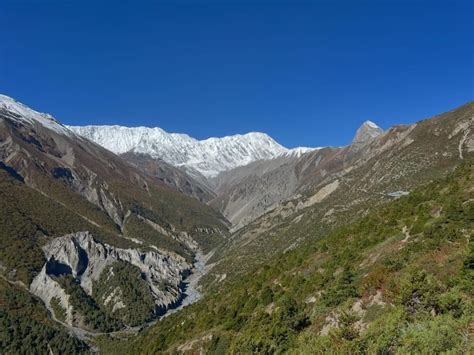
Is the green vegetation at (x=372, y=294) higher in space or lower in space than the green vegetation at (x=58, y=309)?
lower

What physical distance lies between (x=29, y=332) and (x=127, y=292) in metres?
A: 41.7

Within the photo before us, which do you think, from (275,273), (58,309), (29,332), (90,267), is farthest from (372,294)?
(90,267)

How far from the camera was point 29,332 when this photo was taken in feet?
356

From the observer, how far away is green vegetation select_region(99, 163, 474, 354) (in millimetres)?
24609

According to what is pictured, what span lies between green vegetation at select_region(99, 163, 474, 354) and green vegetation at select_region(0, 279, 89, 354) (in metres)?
45.3

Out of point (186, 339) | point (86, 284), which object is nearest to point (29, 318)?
point (86, 284)

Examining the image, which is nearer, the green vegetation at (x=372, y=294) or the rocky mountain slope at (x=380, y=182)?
the green vegetation at (x=372, y=294)

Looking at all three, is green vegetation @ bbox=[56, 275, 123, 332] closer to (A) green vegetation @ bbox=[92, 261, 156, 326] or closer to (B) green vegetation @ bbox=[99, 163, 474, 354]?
(A) green vegetation @ bbox=[92, 261, 156, 326]

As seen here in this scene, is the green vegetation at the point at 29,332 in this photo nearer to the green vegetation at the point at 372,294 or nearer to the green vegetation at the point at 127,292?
the green vegetation at the point at 127,292

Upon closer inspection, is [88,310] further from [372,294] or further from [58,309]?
[372,294]

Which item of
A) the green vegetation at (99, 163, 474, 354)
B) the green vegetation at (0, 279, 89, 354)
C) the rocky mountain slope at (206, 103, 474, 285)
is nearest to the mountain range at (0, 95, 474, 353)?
the green vegetation at (99, 163, 474, 354)

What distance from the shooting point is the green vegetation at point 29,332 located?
102 meters

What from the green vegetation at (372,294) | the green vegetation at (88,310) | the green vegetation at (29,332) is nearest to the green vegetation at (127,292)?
the green vegetation at (88,310)

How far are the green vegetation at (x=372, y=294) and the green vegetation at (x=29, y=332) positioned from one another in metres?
45.3
